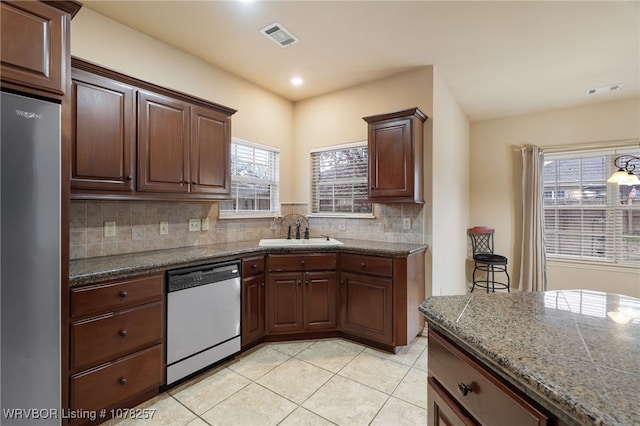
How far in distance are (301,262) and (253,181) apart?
4.25ft

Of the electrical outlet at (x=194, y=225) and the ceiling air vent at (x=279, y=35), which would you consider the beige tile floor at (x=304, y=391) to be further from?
the ceiling air vent at (x=279, y=35)

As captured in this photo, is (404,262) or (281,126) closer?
(404,262)

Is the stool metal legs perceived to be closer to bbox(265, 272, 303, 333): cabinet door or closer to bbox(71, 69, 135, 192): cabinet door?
bbox(265, 272, 303, 333): cabinet door

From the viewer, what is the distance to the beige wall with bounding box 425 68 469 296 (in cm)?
313

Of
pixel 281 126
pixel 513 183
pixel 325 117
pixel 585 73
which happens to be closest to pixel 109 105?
pixel 281 126

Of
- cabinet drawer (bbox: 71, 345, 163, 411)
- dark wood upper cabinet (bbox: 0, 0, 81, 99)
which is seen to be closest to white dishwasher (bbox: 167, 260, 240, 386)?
cabinet drawer (bbox: 71, 345, 163, 411)

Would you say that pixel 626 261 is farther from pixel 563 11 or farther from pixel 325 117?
pixel 325 117

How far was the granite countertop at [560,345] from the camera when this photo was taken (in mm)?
604

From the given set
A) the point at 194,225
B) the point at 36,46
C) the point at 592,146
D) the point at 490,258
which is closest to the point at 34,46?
the point at 36,46

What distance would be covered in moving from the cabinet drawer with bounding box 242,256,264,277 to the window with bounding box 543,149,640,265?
4.44 m

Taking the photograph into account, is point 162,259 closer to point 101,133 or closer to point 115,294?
point 115,294

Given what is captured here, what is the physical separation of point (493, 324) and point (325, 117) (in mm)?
3324

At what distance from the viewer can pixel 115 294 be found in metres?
1.81

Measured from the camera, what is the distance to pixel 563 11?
2.23m
